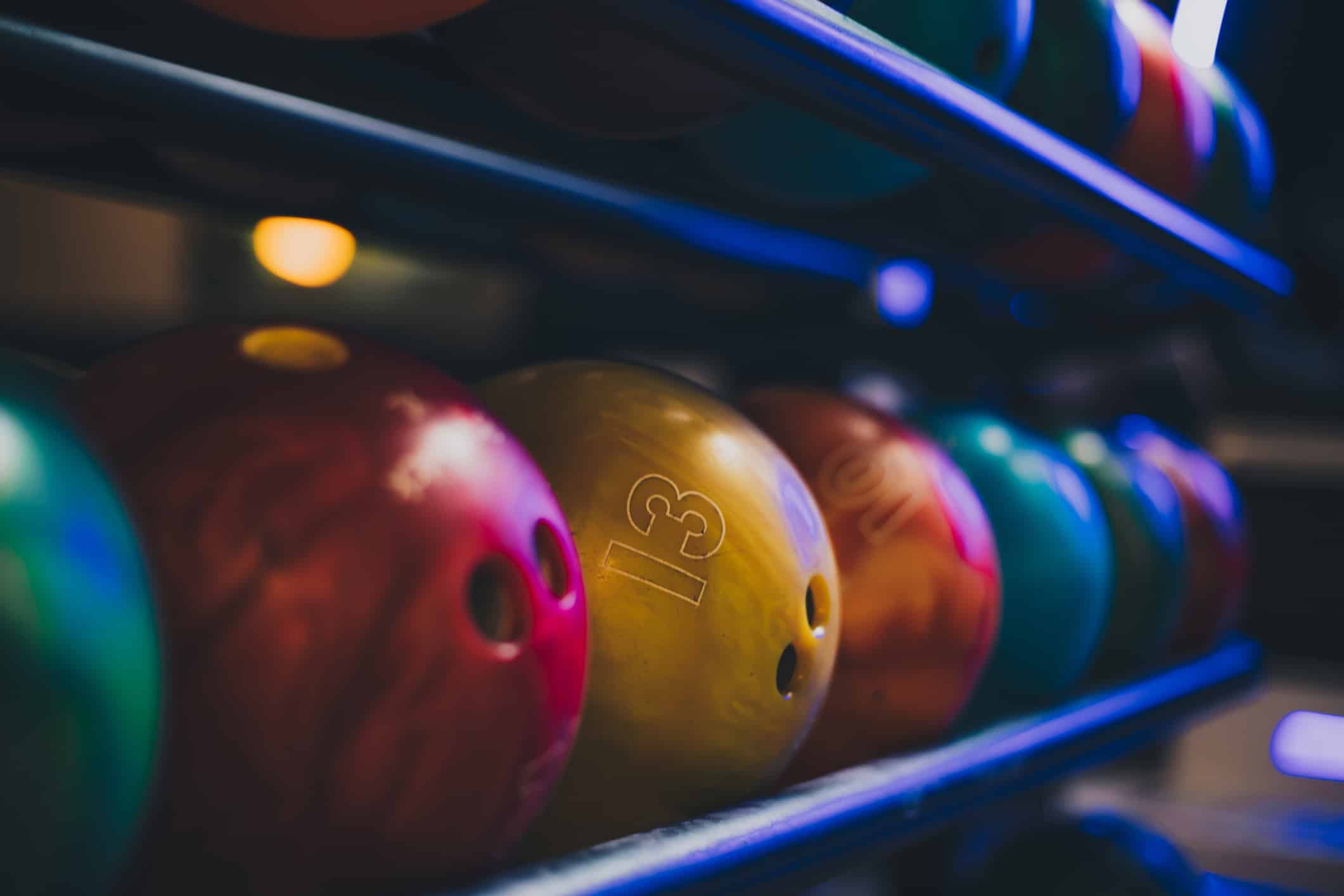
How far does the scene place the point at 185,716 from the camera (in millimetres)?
550

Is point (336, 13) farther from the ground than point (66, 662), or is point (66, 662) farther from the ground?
point (336, 13)

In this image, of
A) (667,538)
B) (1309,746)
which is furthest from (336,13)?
(1309,746)

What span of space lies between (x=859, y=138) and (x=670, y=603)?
17.8 inches

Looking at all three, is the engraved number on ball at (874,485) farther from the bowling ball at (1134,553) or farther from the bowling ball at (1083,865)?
the bowling ball at (1083,865)

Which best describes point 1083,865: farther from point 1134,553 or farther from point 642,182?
point 642,182

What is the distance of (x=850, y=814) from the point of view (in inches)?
35.3

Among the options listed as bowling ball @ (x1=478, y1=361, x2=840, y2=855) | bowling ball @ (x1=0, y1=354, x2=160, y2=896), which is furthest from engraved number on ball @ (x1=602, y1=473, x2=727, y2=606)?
bowling ball @ (x1=0, y1=354, x2=160, y2=896)

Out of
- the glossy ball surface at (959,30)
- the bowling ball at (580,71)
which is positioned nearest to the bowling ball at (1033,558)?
the glossy ball surface at (959,30)

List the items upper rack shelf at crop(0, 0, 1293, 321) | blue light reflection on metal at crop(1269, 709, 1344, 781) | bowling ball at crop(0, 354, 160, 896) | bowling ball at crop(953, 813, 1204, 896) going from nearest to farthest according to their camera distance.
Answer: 1. bowling ball at crop(0, 354, 160, 896)
2. upper rack shelf at crop(0, 0, 1293, 321)
3. bowling ball at crop(953, 813, 1204, 896)
4. blue light reflection on metal at crop(1269, 709, 1344, 781)

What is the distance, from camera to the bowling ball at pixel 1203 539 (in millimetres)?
1768

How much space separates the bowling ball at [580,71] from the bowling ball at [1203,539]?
108 cm

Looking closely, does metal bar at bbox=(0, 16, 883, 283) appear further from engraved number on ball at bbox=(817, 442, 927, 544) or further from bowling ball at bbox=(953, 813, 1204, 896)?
bowling ball at bbox=(953, 813, 1204, 896)

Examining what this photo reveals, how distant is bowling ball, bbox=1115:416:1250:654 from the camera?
177 centimetres

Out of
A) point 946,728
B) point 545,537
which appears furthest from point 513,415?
point 946,728
